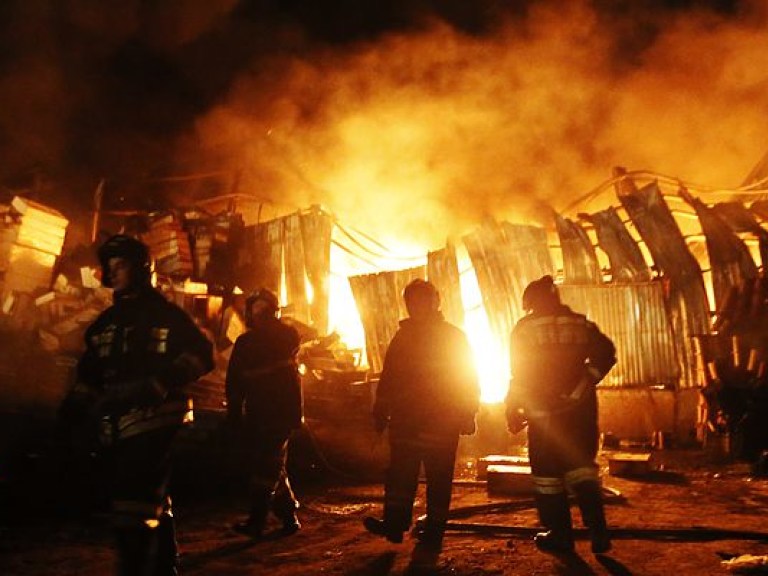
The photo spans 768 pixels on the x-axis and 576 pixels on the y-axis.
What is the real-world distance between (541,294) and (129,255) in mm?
2940

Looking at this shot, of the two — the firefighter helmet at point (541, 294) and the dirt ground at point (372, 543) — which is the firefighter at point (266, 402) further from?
the firefighter helmet at point (541, 294)

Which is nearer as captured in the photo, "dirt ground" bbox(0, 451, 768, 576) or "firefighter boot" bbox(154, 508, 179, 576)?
"firefighter boot" bbox(154, 508, 179, 576)

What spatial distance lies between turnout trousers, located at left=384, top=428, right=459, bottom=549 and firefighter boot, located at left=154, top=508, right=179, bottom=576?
177 cm

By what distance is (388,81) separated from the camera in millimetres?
17203

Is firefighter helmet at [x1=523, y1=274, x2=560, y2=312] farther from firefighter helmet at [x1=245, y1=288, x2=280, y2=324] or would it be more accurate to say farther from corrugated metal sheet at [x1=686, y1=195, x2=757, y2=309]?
corrugated metal sheet at [x1=686, y1=195, x2=757, y2=309]

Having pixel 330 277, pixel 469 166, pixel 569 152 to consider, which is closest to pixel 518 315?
pixel 330 277

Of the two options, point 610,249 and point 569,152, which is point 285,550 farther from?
point 569,152

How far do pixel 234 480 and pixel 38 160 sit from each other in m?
12.2

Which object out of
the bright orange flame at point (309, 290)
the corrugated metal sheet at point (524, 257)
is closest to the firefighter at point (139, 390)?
the corrugated metal sheet at point (524, 257)

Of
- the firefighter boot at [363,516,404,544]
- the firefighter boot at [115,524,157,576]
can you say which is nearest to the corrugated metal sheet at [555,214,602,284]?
the firefighter boot at [363,516,404,544]

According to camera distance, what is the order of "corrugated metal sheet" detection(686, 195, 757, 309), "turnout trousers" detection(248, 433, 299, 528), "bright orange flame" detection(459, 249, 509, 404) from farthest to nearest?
"bright orange flame" detection(459, 249, 509, 404) → "corrugated metal sheet" detection(686, 195, 757, 309) → "turnout trousers" detection(248, 433, 299, 528)

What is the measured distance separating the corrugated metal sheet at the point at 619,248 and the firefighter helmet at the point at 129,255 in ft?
31.3

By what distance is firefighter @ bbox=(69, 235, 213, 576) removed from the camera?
350cm

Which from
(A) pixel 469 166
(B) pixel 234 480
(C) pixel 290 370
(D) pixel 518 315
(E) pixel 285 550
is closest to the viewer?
(E) pixel 285 550
